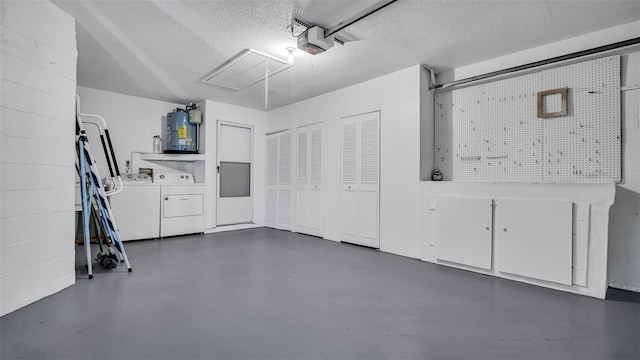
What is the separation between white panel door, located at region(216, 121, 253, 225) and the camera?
5926 millimetres

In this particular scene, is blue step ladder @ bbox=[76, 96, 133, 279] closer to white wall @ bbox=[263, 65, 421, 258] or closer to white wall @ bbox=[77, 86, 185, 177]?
white wall @ bbox=[77, 86, 185, 177]

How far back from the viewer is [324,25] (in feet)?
9.38

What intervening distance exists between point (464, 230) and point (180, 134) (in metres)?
4.92

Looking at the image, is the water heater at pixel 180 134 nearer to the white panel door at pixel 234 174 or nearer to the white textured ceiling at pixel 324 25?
the white panel door at pixel 234 174

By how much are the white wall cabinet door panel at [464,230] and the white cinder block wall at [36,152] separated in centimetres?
387

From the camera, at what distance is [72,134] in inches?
108

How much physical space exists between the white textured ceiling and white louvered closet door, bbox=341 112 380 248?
795 millimetres

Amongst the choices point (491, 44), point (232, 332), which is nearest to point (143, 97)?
point (232, 332)

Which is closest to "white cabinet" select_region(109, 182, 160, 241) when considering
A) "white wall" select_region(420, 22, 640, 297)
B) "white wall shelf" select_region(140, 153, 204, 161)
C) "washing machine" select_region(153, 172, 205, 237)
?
"washing machine" select_region(153, 172, 205, 237)

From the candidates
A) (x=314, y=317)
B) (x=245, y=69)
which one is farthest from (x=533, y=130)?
(x=245, y=69)

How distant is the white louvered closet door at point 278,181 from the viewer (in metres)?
5.94

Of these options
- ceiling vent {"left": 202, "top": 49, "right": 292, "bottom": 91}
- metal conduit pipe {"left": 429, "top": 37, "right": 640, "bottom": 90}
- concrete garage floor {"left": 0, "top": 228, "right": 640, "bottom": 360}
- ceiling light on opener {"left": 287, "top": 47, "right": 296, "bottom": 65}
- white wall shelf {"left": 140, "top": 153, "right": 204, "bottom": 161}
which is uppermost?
ceiling vent {"left": 202, "top": 49, "right": 292, "bottom": 91}

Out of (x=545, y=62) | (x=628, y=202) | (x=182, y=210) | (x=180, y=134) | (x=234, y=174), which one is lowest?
(x=182, y=210)

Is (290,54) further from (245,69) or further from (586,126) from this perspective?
(586,126)
